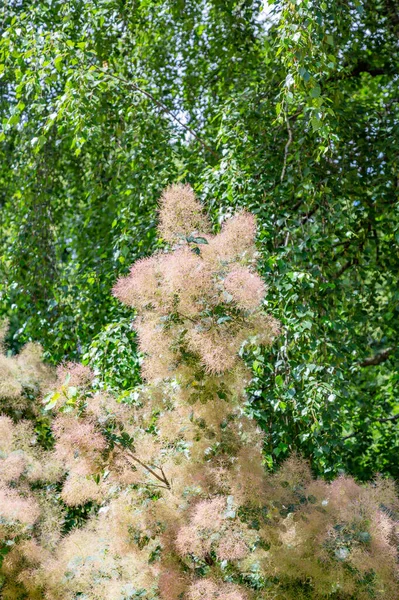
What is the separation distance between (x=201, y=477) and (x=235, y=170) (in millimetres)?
1525

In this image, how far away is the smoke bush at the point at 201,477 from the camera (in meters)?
2.39

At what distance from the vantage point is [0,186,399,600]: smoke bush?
2387mm

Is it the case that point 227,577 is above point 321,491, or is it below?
below

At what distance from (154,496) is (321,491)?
1.73ft

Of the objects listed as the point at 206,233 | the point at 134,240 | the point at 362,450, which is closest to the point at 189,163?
the point at 134,240

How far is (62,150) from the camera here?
4996 millimetres

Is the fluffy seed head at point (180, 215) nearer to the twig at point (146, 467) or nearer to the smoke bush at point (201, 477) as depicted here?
the smoke bush at point (201, 477)

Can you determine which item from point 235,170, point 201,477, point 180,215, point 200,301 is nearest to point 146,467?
point 201,477

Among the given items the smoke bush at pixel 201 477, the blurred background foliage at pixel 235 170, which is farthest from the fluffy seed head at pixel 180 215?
the blurred background foliage at pixel 235 170

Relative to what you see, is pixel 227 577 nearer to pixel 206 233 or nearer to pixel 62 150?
pixel 206 233

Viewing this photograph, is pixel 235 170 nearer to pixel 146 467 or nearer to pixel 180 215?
pixel 180 215

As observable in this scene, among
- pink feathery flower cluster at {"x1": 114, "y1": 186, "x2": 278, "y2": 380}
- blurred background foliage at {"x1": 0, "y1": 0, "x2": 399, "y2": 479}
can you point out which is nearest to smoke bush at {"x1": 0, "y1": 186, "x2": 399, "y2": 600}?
pink feathery flower cluster at {"x1": 114, "y1": 186, "x2": 278, "y2": 380}

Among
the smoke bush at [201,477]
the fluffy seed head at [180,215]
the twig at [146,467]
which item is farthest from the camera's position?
the fluffy seed head at [180,215]

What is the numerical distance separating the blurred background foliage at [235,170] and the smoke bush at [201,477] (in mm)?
446
